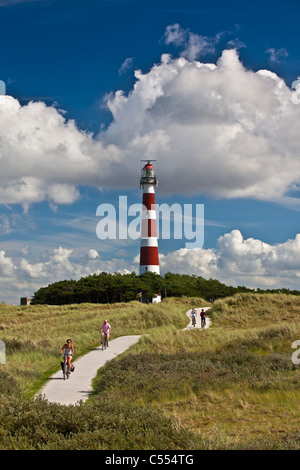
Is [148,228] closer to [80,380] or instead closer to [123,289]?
[123,289]

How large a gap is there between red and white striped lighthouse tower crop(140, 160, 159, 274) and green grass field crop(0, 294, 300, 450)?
3169 cm

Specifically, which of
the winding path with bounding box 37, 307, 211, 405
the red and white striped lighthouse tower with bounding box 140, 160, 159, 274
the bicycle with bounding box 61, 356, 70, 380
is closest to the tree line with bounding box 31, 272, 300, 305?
the red and white striped lighthouse tower with bounding box 140, 160, 159, 274

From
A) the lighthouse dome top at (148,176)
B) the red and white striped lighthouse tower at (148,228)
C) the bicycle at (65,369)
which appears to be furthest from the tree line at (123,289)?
the bicycle at (65,369)

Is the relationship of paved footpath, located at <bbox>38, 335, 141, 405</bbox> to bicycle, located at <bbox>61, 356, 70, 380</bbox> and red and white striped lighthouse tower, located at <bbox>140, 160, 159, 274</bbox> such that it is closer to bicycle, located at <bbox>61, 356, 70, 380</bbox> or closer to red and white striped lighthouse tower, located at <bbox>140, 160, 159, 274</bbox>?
bicycle, located at <bbox>61, 356, 70, 380</bbox>

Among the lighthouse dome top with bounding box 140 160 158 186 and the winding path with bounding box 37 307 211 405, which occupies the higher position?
the lighthouse dome top with bounding box 140 160 158 186

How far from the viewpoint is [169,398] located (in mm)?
12844

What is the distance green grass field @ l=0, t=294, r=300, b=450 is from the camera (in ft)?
24.7

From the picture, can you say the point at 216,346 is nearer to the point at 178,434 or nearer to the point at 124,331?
the point at 124,331

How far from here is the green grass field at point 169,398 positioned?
7520mm

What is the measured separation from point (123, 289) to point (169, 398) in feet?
192

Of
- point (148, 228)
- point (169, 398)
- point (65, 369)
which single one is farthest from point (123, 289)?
point (169, 398)

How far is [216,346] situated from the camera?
73.0 ft

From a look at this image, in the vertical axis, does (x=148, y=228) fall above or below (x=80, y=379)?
above
